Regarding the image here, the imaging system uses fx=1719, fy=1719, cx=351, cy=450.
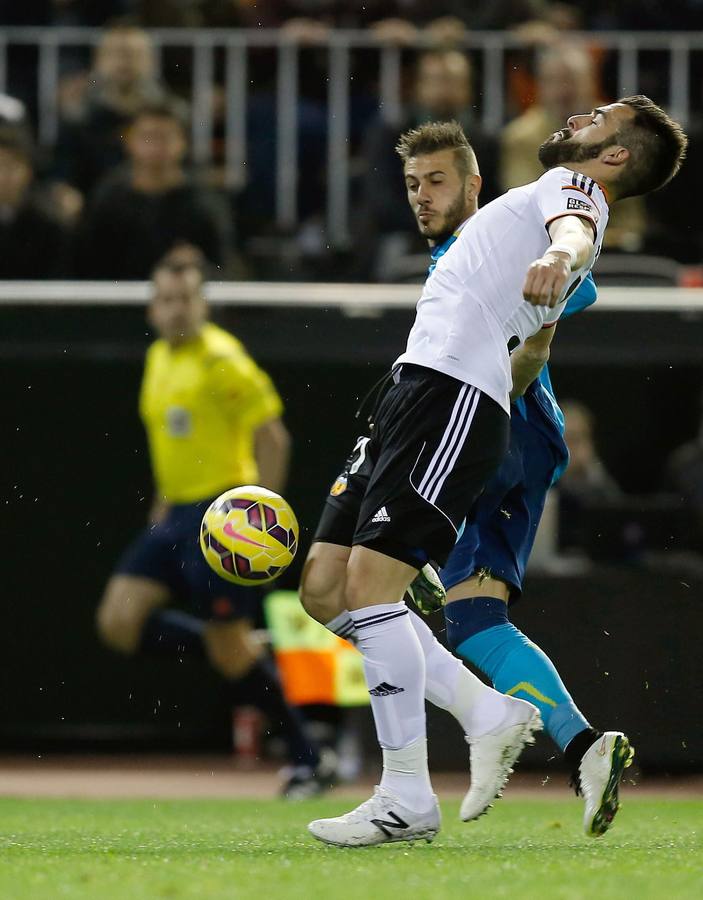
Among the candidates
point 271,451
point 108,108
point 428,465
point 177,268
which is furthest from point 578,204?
Result: point 108,108

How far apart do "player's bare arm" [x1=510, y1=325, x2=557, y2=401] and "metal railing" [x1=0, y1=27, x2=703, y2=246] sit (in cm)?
577

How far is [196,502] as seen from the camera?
29.4ft

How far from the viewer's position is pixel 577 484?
31.4 ft

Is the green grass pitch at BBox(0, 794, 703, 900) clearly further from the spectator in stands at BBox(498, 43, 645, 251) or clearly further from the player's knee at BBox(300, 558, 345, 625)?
the spectator in stands at BBox(498, 43, 645, 251)

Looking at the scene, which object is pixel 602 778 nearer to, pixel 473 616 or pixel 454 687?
pixel 454 687

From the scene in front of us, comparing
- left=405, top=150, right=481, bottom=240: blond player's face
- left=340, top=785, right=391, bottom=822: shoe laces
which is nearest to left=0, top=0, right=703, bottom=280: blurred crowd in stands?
left=405, top=150, right=481, bottom=240: blond player's face

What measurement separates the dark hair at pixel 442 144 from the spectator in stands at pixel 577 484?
13.6 ft

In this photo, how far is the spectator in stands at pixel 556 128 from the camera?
9609mm

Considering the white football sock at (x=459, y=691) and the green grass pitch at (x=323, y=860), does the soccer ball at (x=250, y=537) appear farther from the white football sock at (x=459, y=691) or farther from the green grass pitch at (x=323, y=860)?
the green grass pitch at (x=323, y=860)

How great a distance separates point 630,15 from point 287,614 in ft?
16.2

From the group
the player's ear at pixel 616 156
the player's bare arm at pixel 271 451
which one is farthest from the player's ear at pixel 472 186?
the player's bare arm at pixel 271 451

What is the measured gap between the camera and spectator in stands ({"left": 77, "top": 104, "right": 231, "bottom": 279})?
32.8 ft

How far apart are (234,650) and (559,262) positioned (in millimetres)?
4571

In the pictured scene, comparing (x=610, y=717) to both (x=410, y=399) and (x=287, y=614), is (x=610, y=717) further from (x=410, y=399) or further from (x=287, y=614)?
(x=410, y=399)
